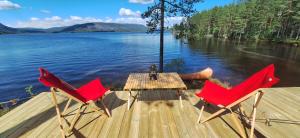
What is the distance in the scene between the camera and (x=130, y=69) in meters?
18.9

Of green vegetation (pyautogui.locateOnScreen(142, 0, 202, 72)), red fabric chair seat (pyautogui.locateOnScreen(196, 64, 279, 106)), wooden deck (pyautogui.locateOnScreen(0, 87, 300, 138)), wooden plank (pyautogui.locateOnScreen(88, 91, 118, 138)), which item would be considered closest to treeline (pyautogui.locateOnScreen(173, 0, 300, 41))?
green vegetation (pyautogui.locateOnScreen(142, 0, 202, 72))

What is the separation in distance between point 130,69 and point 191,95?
13139mm

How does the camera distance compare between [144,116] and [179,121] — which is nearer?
[179,121]

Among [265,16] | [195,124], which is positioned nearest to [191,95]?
[195,124]

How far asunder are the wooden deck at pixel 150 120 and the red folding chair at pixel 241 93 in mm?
422

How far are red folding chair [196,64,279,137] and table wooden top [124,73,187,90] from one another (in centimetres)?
79

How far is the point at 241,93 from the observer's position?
396 cm

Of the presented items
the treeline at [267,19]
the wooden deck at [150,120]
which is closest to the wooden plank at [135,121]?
the wooden deck at [150,120]

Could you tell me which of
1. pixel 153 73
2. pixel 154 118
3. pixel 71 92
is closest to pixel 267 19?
pixel 153 73

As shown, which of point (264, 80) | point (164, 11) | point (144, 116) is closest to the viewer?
point (264, 80)

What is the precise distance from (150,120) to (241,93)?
222cm

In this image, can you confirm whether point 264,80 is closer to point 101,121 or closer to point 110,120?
point 110,120

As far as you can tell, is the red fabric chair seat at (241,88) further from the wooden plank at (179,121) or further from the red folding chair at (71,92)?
the red folding chair at (71,92)

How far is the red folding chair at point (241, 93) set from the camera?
11.4ft
